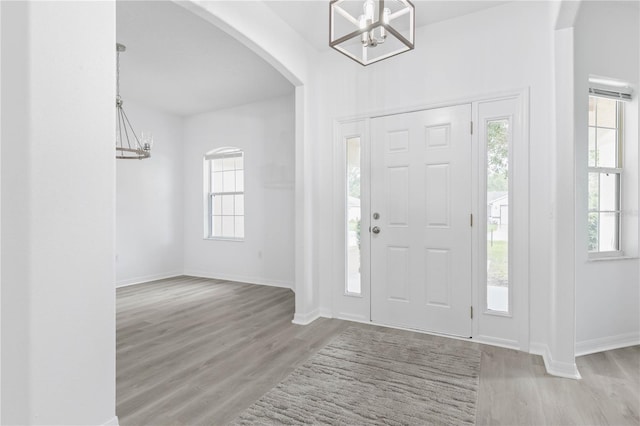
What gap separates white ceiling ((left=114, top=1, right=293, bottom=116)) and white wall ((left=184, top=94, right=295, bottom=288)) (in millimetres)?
316

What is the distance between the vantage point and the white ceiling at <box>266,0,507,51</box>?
2.93m

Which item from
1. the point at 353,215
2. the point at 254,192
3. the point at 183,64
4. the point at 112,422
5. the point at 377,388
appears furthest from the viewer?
the point at 254,192

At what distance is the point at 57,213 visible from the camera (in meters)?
1.54

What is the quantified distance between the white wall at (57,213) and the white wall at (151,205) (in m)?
4.06

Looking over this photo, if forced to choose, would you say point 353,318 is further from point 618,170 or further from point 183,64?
point 183,64

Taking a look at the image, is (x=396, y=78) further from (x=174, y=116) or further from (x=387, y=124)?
(x=174, y=116)

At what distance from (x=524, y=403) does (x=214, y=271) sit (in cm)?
501

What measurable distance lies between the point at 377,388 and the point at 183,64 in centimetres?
401

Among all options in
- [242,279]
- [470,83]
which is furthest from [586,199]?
[242,279]

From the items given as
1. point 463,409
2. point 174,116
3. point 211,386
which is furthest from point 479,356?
point 174,116

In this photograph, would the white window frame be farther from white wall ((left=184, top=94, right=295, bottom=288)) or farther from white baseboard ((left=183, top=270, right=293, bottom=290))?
white baseboard ((left=183, top=270, right=293, bottom=290))

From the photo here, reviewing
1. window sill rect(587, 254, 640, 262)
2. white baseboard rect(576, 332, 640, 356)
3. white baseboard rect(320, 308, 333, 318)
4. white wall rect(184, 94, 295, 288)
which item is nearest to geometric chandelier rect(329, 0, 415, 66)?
Answer: white wall rect(184, 94, 295, 288)

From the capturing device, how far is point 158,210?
5.88 metres

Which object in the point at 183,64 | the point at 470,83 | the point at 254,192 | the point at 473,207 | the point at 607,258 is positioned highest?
the point at 183,64
